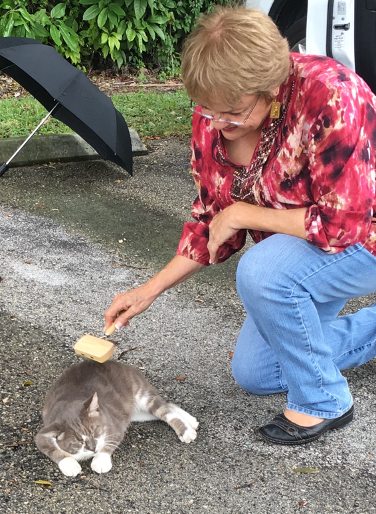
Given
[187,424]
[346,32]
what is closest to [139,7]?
[346,32]

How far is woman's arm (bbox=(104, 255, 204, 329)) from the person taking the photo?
281 centimetres

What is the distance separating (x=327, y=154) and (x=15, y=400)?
71.6 inches

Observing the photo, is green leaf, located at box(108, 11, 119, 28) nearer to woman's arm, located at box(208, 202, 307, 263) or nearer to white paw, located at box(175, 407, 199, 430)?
woman's arm, located at box(208, 202, 307, 263)

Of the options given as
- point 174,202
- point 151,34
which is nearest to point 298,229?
point 174,202

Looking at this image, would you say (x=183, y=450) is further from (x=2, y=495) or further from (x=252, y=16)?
(x=252, y=16)

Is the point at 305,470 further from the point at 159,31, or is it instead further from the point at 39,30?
A: the point at 159,31

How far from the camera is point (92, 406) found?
2.67 metres

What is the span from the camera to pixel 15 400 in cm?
307

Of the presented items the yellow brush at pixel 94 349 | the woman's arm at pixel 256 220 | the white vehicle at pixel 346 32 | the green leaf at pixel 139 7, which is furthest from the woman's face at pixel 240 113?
the green leaf at pixel 139 7

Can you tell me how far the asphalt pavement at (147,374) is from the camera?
2.55 meters

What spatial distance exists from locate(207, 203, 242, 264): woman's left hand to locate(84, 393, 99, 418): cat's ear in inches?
30.9

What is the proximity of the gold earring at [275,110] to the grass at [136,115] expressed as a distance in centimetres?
448

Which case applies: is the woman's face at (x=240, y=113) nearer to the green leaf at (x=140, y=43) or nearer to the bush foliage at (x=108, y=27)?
the bush foliage at (x=108, y=27)

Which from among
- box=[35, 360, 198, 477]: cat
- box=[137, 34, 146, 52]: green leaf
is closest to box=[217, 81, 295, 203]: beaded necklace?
box=[35, 360, 198, 477]: cat
